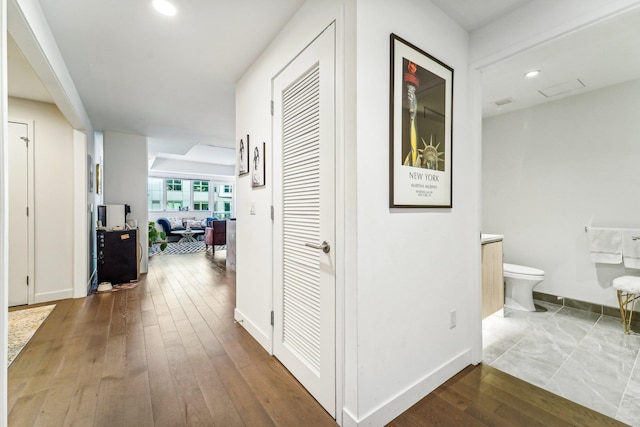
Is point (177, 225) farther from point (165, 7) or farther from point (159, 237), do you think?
point (165, 7)

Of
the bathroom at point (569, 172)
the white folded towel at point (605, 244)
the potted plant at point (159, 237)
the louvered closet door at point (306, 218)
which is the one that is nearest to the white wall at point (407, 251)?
the louvered closet door at point (306, 218)

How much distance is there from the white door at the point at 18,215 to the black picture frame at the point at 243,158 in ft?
8.66

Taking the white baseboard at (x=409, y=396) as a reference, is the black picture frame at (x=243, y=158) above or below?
above

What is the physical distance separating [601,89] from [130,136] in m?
Answer: 6.28

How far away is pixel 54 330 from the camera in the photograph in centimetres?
251

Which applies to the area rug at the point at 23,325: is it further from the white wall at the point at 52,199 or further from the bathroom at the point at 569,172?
the bathroom at the point at 569,172

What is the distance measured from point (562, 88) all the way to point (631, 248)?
1.65 m

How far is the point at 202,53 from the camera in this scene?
7.36 feet

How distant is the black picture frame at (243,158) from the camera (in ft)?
8.04

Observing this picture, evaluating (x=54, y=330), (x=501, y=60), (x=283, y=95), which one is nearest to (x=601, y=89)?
(x=501, y=60)

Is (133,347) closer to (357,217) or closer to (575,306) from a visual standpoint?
(357,217)

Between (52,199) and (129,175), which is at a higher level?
(129,175)

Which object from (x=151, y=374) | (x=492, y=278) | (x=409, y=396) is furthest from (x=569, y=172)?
(x=151, y=374)

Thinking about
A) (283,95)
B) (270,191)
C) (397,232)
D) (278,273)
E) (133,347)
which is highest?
(283,95)
